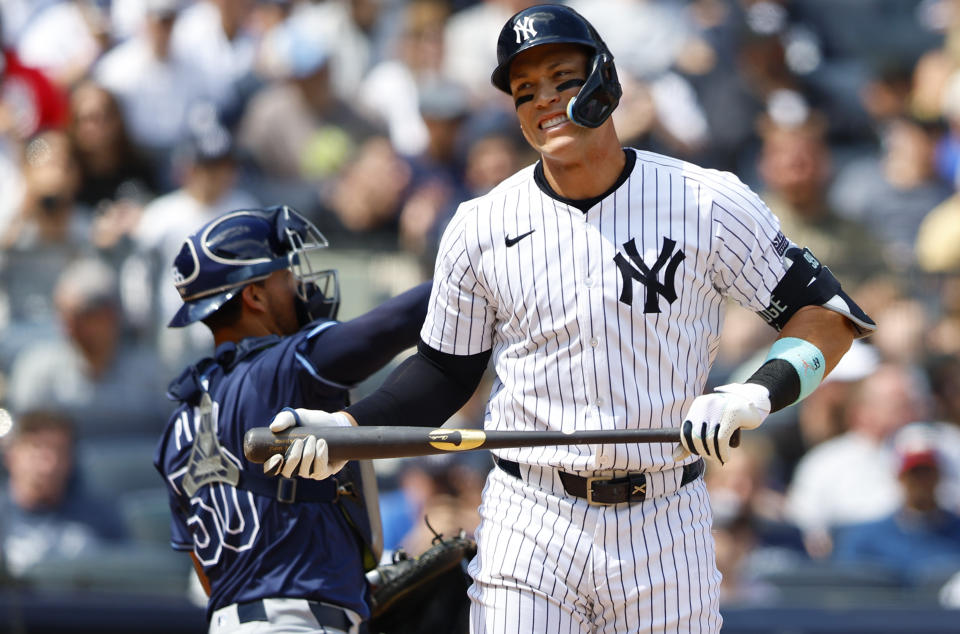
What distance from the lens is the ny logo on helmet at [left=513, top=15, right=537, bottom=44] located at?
9.70ft

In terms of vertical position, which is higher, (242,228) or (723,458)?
(242,228)

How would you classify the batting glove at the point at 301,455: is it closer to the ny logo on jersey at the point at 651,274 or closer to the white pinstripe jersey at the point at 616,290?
the white pinstripe jersey at the point at 616,290

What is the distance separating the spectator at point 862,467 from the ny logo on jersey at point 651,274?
3.99 m

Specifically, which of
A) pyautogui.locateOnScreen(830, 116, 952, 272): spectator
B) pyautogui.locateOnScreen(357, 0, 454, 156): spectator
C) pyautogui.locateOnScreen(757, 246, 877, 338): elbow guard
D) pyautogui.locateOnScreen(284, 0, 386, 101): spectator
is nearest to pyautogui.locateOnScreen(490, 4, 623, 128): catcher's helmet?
pyautogui.locateOnScreen(757, 246, 877, 338): elbow guard

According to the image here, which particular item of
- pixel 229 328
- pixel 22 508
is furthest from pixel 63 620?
pixel 229 328

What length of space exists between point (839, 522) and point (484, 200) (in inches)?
Result: 162

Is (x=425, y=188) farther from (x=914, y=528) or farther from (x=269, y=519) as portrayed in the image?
(x=269, y=519)

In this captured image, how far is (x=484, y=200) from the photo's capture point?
3.08 m

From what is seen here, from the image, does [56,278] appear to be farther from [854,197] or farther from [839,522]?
[854,197]

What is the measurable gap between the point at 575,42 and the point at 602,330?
62cm

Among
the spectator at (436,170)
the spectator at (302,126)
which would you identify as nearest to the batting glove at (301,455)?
the spectator at (436,170)

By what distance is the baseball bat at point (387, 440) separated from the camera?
2832 millimetres

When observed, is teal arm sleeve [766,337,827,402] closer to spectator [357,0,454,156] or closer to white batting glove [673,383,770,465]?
white batting glove [673,383,770,465]

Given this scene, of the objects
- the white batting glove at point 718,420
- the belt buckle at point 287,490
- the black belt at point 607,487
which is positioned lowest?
the black belt at point 607,487
